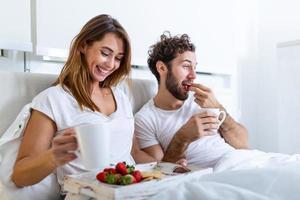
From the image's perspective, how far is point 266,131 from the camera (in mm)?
2492

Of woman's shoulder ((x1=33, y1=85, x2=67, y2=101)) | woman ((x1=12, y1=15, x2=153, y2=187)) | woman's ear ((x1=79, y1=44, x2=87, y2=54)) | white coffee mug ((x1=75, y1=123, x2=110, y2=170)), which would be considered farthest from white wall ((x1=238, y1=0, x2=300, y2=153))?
white coffee mug ((x1=75, y1=123, x2=110, y2=170))

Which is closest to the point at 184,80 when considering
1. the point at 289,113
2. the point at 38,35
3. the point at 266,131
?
the point at 38,35

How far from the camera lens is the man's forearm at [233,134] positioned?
1.60 meters

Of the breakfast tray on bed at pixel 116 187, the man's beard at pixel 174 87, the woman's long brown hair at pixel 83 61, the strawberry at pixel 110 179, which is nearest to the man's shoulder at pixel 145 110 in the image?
the man's beard at pixel 174 87

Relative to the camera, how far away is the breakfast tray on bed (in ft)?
2.56

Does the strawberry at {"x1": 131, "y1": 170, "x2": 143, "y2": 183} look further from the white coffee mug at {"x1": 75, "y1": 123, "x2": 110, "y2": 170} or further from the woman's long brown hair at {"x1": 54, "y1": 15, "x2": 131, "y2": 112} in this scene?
the woman's long brown hair at {"x1": 54, "y1": 15, "x2": 131, "y2": 112}

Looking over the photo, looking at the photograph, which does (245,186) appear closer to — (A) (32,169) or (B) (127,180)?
(B) (127,180)

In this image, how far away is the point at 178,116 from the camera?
1.53 metres

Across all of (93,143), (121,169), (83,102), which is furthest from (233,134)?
(93,143)

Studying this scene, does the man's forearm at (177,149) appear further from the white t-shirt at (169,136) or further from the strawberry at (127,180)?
the strawberry at (127,180)

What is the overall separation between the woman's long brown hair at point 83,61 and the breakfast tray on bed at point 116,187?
31 cm

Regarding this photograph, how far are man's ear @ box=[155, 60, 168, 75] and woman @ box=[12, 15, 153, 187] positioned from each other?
0.28 meters

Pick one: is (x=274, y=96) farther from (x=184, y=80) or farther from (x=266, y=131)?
(x=184, y=80)

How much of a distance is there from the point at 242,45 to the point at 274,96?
1.33ft
